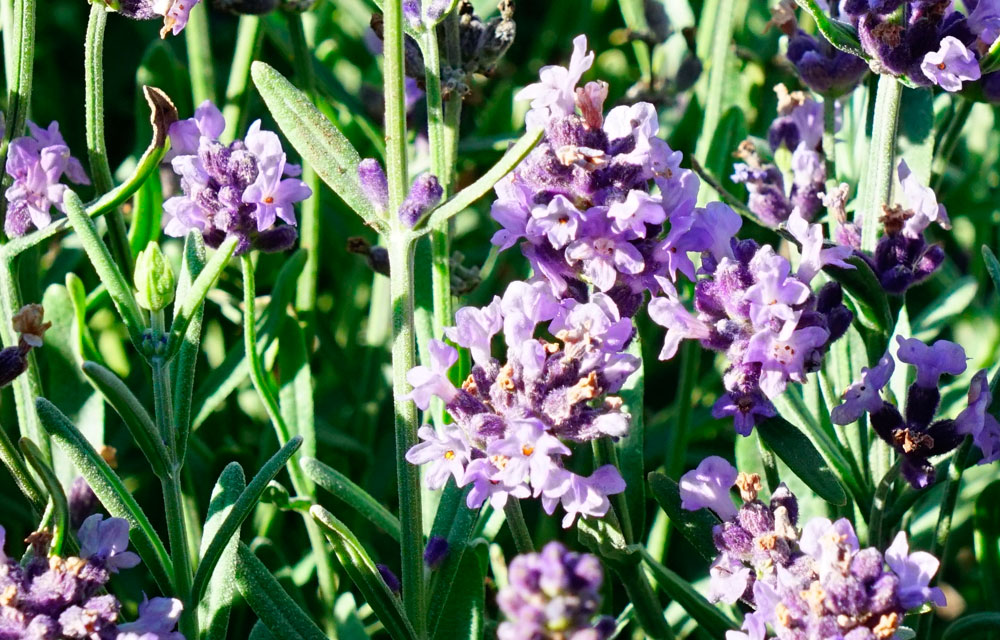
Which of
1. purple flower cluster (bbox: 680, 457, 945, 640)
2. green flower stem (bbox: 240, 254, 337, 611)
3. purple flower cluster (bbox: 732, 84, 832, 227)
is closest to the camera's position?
purple flower cluster (bbox: 680, 457, 945, 640)

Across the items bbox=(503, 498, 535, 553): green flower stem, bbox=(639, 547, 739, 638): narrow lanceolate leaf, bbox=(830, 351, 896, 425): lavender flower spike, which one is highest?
bbox=(830, 351, 896, 425): lavender flower spike

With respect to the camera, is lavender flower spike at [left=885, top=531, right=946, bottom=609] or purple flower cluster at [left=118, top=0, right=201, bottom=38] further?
purple flower cluster at [left=118, top=0, right=201, bottom=38]

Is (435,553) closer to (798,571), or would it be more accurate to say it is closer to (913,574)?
(798,571)

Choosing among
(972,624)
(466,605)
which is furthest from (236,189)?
(972,624)

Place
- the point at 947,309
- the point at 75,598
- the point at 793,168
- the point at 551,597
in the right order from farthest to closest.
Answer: the point at 947,309
the point at 793,168
the point at 75,598
the point at 551,597

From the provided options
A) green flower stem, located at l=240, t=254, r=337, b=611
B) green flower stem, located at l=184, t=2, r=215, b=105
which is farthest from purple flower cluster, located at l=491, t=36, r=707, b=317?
green flower stem, located at l=184, t=2, r=215, b=105

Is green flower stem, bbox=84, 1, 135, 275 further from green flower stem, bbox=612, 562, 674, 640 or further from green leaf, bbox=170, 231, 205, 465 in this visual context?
green flower stem, bbox=612, 562, 674, 640

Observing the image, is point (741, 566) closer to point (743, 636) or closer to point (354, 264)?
point (743, 636)

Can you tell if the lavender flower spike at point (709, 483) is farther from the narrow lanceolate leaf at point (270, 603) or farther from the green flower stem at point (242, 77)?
the green flower stem at point (242, 77)
